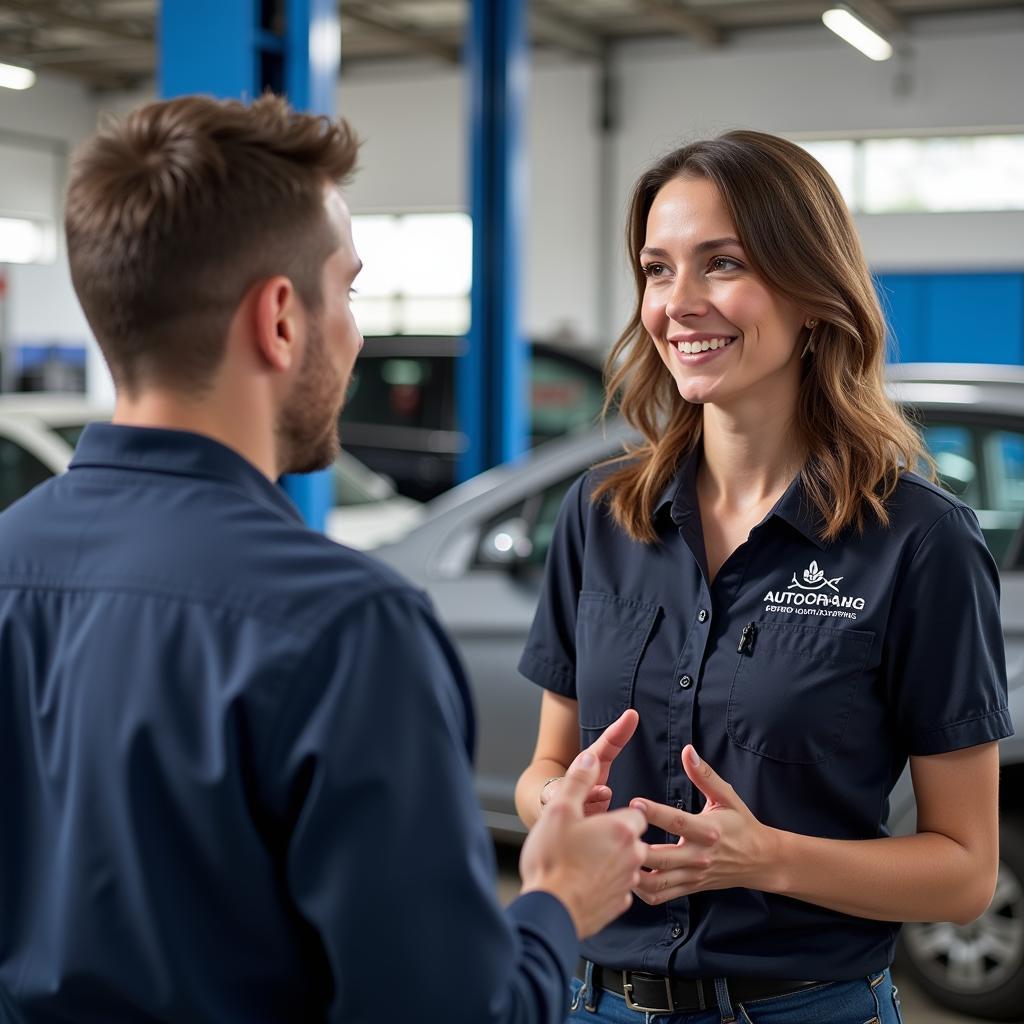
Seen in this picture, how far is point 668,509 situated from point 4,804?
1.06 metres

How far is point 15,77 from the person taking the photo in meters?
10.8

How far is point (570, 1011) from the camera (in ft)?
6.20

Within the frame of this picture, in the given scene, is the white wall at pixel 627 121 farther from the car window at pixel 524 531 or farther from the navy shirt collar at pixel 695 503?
the navy shirt collar at pixel 695 503

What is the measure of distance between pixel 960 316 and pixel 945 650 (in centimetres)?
1484

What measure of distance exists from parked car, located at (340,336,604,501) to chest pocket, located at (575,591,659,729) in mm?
8391

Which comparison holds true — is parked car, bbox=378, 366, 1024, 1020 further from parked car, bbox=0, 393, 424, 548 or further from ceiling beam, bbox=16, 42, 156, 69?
ceiling beam, bbox=16, 42, 156, 69

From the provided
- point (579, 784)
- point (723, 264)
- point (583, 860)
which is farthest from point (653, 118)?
point (583, 860)

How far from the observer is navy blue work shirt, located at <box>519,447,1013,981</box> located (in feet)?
5.73

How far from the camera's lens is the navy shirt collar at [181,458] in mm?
1204

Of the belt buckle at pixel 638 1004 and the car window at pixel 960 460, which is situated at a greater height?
the car window at pixel 960 460

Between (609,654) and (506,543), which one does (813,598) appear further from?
(506,543)

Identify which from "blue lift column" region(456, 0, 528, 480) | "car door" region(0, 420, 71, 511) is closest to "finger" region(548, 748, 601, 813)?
"car door" region(0, 420, 71, 511)

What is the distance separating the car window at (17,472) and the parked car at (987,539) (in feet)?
7.59

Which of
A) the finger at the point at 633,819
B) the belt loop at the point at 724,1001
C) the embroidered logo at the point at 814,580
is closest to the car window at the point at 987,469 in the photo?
the embroidered logo at the point at 814,580
